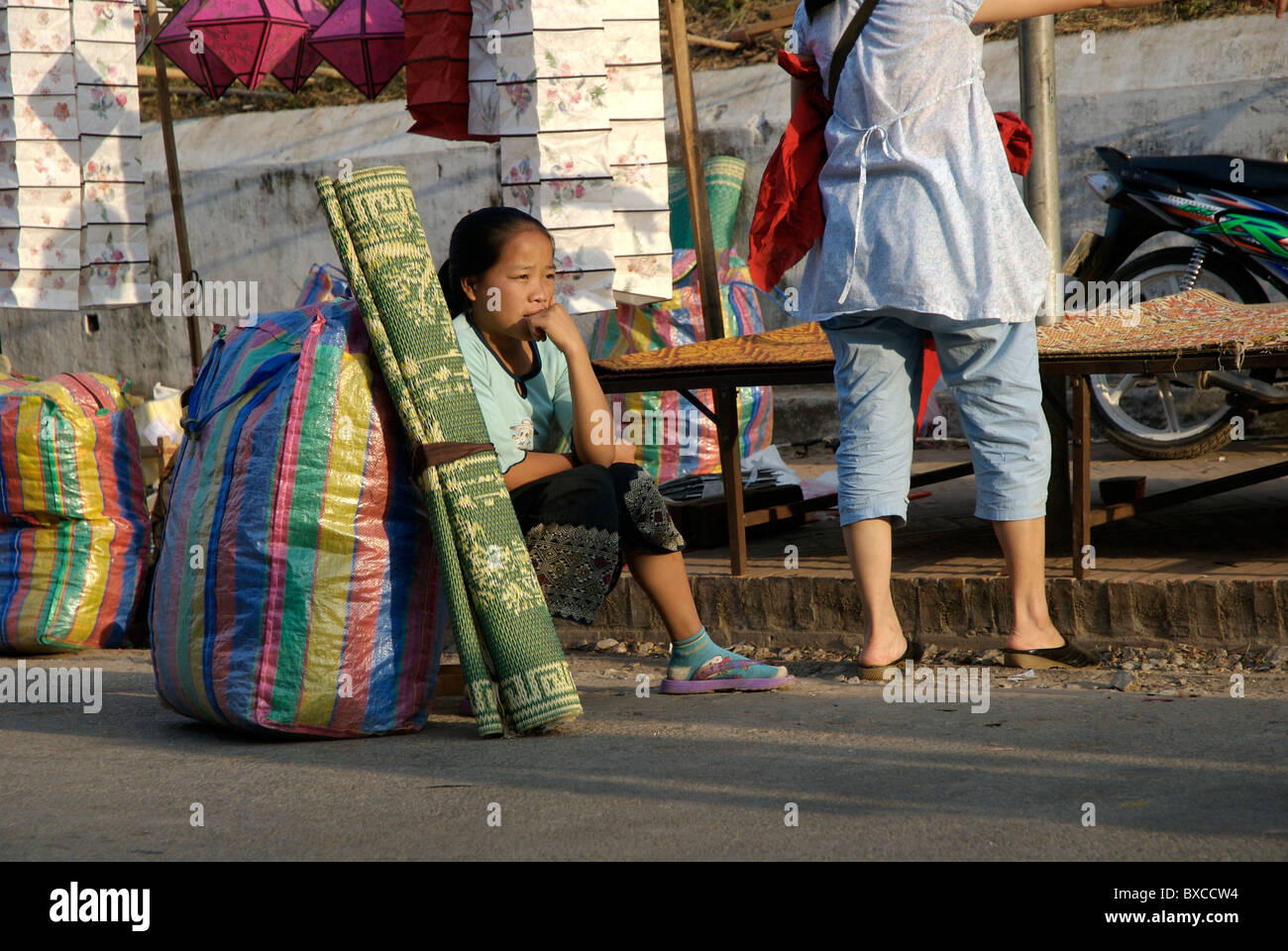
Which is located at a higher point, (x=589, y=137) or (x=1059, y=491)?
(x=589, y=137)

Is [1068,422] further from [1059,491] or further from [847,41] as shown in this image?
[847,41]

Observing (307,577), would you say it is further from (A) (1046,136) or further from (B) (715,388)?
(A) (1046,136)

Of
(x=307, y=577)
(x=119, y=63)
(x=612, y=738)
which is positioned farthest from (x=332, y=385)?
(x=119, y=63)

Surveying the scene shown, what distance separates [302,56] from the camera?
6.95 m

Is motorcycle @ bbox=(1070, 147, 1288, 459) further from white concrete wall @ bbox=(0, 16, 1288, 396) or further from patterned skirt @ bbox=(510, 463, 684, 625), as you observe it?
patterned skirt @ bbox=(510, 463, 684, 625)

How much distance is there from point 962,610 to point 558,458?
1316 millimetres

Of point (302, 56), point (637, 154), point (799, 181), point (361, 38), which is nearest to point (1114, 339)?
point (799, 181)

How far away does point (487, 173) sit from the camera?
→ 27.0 ft

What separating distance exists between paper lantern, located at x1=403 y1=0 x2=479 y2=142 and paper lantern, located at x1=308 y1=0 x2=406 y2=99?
39.0 inches

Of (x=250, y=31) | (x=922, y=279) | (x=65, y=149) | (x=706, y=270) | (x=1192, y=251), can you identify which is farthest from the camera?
(x=250, y=31)

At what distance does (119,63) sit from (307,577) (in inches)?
170

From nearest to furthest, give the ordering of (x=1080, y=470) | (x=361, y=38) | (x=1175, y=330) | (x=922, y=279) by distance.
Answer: (x=922, y=279), (x=1080, y=470), (x=1175, y=330), (x=361, y=38)

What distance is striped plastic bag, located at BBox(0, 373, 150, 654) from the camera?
4.25m

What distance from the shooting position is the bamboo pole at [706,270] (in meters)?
4.00
